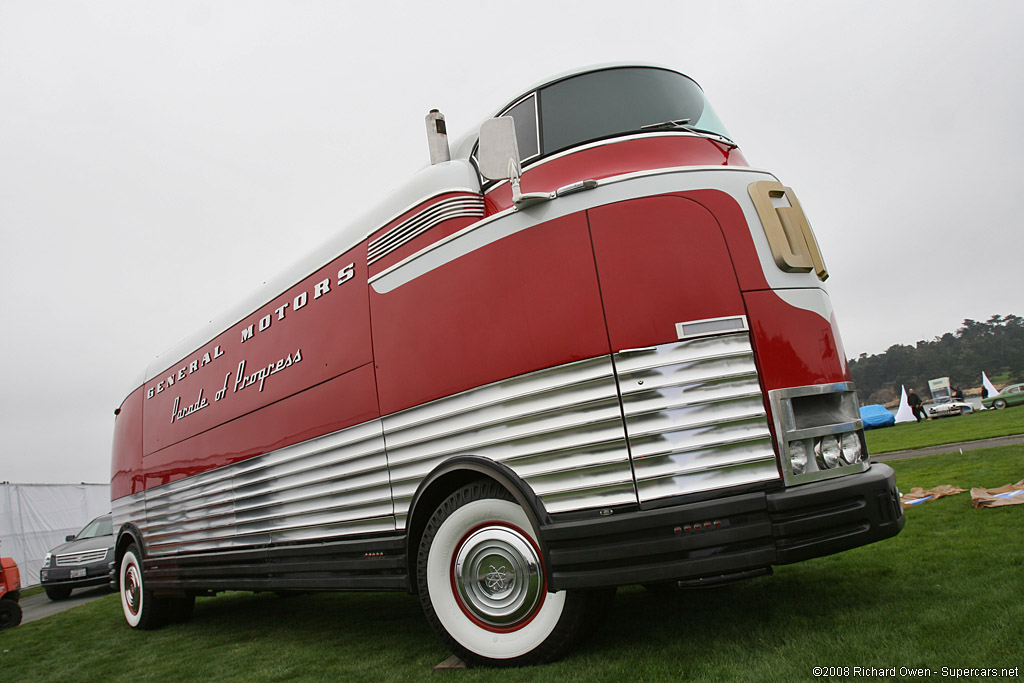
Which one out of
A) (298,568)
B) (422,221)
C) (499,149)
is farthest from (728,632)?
(298,568)

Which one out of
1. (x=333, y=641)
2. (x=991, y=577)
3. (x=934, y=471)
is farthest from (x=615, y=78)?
(x=934, y=471)

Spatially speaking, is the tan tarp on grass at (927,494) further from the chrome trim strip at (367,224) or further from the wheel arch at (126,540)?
the wheel arch at (126,540)

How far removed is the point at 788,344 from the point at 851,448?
0.66m

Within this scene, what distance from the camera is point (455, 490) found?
3.76m

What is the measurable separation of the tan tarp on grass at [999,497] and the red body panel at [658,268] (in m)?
4.03

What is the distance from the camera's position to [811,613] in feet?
11.0

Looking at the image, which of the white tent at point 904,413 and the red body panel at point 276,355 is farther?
the white tent at point 904,413

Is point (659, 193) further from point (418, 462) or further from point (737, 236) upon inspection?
point (418, 462)

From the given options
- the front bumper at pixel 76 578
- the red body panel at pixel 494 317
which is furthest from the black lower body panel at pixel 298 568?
the front bumper at pixel 76 578

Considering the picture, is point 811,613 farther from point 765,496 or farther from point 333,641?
point 333,641

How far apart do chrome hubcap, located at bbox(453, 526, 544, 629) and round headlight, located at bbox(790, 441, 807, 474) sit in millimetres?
1318

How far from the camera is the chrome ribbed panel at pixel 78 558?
12177 mm

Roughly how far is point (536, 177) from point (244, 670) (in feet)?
12.4

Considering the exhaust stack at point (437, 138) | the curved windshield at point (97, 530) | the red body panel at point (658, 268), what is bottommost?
the curved windshield at point (97, 530)
